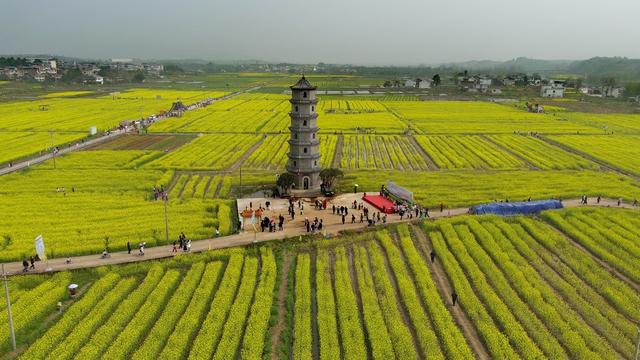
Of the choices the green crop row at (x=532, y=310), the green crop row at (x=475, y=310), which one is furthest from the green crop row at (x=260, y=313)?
the green crop row at (x=532, y=310)

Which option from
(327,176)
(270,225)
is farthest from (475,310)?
(327,176)

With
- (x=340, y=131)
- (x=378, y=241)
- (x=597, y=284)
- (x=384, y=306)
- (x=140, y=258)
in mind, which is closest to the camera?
(x=384, y=306)

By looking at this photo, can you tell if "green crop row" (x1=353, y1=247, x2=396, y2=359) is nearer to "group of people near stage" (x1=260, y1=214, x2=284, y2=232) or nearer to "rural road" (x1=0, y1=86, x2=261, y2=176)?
"group of people near stage" (x1=260, y1=214, x2=284, y2=232)

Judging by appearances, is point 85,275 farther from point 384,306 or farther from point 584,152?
point 584,152

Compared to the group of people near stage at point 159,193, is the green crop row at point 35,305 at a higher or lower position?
lower

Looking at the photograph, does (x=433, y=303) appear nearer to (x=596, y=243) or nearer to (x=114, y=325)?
(x=596, y=243)

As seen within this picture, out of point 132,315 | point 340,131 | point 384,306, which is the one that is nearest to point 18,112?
point 340,131

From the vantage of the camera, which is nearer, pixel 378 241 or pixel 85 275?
pixel 85 275

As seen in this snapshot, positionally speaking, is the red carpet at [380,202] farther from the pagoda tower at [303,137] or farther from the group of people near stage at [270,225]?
the group of people near stage at [270,225]
